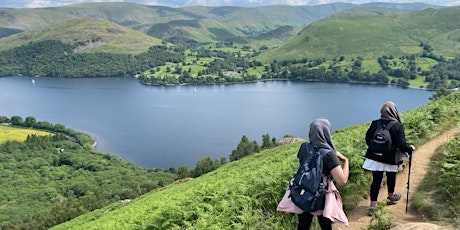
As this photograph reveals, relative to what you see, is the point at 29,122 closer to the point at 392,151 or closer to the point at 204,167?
the point at 204,167

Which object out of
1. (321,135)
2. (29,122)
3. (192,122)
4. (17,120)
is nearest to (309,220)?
(321,135)

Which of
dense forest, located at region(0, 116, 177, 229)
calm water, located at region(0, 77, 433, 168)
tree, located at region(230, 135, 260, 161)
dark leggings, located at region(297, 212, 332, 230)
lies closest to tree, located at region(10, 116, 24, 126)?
calm water, located at region(0, 77, 433, 168)

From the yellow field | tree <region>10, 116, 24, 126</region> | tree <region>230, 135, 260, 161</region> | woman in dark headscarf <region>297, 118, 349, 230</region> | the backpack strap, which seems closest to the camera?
woman in dark headscarf <region>297, 118, 349, 230</region>

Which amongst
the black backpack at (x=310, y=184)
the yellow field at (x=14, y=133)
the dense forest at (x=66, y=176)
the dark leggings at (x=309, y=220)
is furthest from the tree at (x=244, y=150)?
the yellow field at (x=14, y=133)

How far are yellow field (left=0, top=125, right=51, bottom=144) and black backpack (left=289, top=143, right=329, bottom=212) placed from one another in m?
171

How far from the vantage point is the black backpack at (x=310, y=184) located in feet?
25.3

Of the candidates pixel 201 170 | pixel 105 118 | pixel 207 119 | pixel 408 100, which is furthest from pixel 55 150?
pixel 408 100

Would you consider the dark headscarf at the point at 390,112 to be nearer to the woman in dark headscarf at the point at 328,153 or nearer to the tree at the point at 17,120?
the woman in dark headscarf at the point at 328,153

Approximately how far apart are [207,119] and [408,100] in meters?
102

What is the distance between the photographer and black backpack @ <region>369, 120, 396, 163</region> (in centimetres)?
1059

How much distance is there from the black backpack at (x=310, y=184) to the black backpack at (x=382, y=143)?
11.8 feet

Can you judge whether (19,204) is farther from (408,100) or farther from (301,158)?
(408,100)

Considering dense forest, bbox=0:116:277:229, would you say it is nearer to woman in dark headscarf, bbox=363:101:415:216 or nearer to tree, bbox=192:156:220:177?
tree, bbox=192:156:220:177

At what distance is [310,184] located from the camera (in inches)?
308
